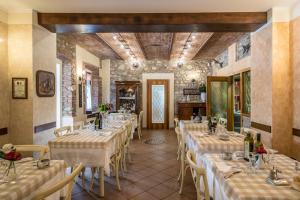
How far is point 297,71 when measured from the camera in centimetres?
317

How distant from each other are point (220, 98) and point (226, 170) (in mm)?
5233

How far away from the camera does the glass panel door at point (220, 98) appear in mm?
6113

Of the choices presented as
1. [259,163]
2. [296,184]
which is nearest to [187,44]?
[259,163]

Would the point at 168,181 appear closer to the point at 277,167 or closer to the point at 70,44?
the point at 277,167

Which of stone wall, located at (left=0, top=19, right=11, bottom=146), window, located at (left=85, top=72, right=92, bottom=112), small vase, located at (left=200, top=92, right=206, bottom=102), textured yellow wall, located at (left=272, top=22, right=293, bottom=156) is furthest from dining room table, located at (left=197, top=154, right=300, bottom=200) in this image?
small vase, located at (left=200, top=92, right=206, bottom=102)

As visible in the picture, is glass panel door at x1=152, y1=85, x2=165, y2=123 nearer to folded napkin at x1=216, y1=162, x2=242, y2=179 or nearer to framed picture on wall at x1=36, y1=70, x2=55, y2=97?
framed picture on wall at x1=36, y1=70, x2=55, y2=97

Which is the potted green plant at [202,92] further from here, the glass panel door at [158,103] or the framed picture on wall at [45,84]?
the framed picture on wall at [45,84]

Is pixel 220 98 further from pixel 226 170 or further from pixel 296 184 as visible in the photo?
pixel 296 184

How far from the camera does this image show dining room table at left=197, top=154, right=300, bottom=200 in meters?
1.35

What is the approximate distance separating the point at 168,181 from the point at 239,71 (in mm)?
3843

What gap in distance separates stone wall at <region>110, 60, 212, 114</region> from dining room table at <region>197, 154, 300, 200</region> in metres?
6.91

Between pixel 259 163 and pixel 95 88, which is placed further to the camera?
pixel 95 88

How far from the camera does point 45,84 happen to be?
150 inches

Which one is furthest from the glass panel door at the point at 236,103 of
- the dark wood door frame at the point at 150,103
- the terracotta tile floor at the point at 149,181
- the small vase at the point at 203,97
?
the dark wood door frame at the point at 150,103
